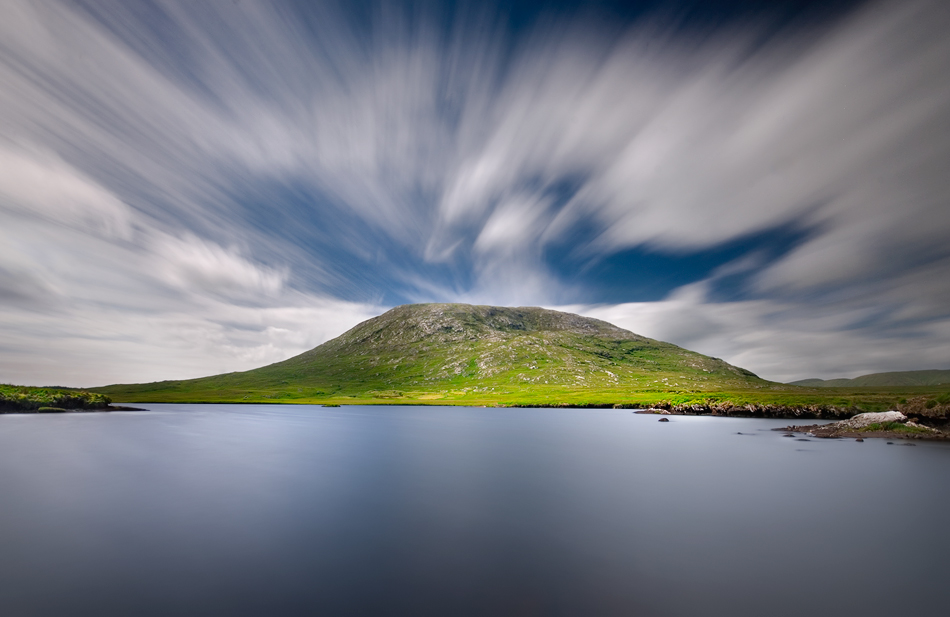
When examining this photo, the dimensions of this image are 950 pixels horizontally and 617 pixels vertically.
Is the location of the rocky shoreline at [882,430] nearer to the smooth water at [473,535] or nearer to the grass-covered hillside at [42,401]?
the smooth water at [473,535]

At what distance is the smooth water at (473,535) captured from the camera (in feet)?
33.8

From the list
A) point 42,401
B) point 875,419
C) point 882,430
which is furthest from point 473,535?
point 42,401

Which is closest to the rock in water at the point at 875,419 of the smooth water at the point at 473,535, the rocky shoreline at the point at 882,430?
the rocky shoreline at the point at 882,430

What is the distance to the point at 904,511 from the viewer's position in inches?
755

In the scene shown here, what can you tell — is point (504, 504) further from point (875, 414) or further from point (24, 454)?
point (875, 414)

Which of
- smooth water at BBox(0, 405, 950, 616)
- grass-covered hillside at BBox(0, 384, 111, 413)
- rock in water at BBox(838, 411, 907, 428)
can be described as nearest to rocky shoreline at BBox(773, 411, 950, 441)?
rock in water at BBox(838, 411, 907, 428)

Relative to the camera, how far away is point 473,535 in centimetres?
1519

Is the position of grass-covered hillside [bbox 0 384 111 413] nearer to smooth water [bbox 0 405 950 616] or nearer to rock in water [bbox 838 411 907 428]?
smooth water [bbox 0 405 950 616]

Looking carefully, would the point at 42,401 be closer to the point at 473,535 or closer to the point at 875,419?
the point at 473,535

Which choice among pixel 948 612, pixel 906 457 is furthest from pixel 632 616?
pixel 906 457

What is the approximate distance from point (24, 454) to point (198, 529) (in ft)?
108

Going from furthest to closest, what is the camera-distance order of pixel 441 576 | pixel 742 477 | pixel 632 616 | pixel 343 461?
pixel 343 461 < pixel 742 477 < pixel 441 576 < pixel 632 616

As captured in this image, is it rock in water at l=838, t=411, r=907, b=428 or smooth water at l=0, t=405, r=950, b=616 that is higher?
rock in water at l=838, t=411, r=907, b=428

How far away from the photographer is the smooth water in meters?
10.3
